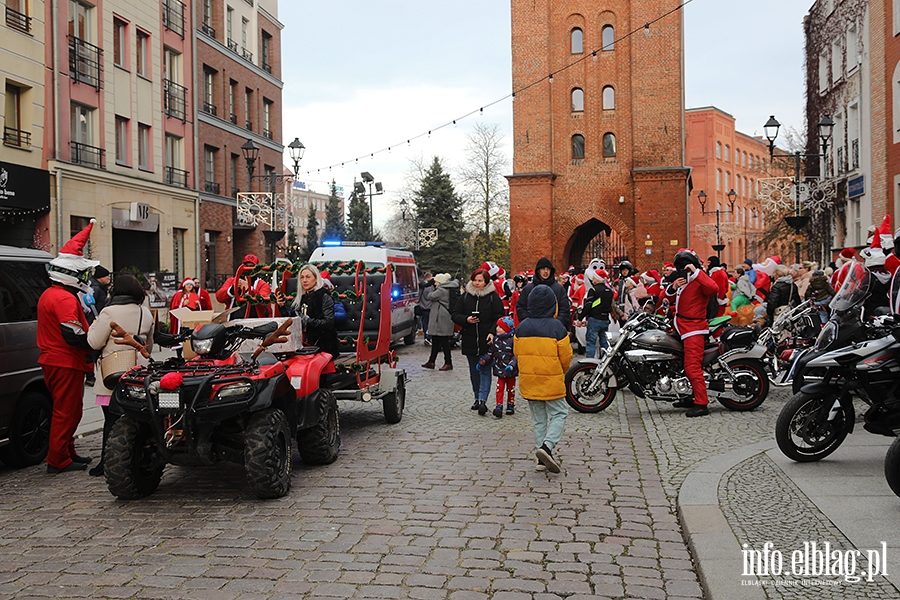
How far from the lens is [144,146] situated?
1096 inches

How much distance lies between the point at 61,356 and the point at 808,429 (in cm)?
660

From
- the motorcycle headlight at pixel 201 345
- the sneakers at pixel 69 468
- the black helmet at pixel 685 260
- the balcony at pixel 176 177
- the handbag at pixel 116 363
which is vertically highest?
the balcony at pixel 176 177

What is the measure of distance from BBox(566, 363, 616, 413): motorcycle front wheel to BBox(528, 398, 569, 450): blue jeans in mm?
3091

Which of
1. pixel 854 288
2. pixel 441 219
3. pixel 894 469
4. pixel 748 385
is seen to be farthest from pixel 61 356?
pixel 441 219

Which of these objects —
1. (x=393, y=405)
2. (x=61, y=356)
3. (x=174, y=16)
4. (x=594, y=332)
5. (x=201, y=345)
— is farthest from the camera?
(x=174, y=16)

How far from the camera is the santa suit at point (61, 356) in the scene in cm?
736

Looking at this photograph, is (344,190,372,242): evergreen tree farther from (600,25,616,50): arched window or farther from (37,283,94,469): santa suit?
(37,283,94,469): santa suit

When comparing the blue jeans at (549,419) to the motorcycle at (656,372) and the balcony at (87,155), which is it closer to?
the motorcycle at (656,372)

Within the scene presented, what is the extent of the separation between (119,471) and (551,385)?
3.61 m

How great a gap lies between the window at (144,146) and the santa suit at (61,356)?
70.7 ft

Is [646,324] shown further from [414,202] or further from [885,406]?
[414,202]

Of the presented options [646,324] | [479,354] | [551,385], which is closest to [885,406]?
[551,385]

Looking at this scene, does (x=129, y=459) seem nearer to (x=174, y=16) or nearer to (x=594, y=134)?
(x=174, y=16)

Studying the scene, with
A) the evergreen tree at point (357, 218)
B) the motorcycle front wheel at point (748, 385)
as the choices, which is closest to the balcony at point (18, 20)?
the motorcycle front wheel at point (748, 385)
